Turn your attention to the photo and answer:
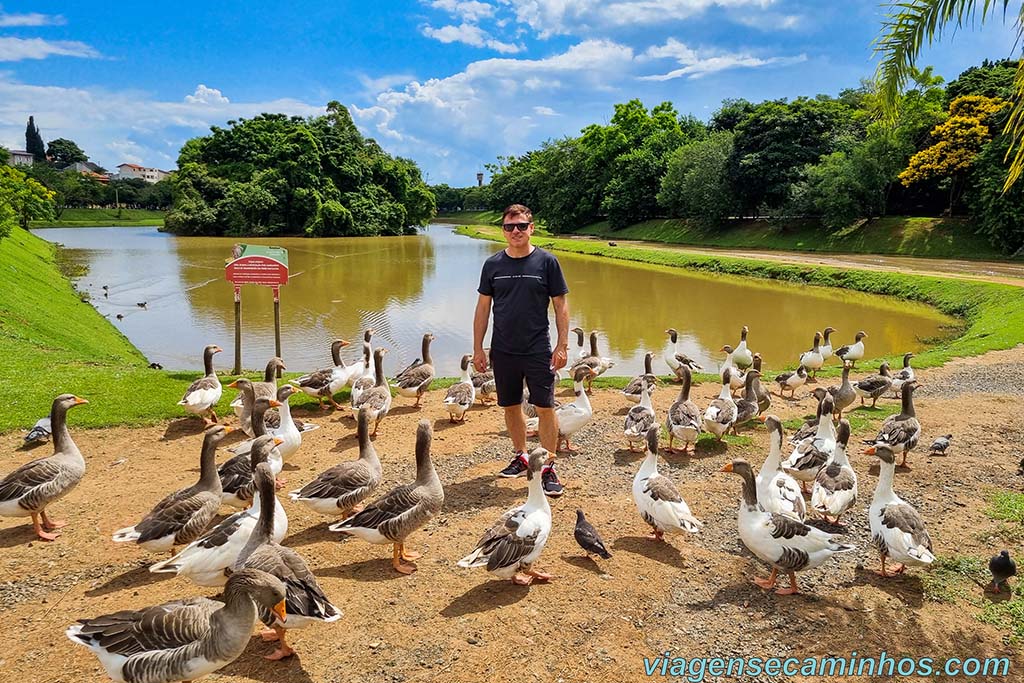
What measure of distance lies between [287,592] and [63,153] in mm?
164645

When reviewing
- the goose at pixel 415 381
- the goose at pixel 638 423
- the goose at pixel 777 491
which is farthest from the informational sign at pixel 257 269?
the goose at pixel 777 491

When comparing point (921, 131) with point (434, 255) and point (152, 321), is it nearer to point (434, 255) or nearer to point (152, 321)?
point (434, 255)

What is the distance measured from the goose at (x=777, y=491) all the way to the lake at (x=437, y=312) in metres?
10.2

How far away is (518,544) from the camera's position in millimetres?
5398

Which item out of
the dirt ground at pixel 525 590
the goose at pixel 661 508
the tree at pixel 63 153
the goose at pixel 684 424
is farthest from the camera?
the tree at pixel 63 153

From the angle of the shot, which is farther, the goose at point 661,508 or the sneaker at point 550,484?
the sneaker at point 550,484

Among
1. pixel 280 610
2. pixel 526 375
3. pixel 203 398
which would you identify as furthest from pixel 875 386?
pixel 203 398

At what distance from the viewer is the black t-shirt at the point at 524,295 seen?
6809 millimetres

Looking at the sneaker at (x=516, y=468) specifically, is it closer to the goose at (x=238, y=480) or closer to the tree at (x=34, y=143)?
the goose at (x=238, y=480)

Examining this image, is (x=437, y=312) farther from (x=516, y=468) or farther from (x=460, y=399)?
(x=516, y=468)

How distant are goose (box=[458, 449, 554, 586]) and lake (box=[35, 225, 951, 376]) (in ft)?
35.0

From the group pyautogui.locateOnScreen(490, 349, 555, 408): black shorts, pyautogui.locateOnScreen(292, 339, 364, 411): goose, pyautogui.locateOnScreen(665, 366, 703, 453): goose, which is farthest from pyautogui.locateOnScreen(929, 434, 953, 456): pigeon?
pyautogui.locateOnScreen(292, 339, 364, 411): goose

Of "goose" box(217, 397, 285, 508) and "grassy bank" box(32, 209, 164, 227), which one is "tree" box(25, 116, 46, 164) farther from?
"goose" box(217, 397, 285, 508)

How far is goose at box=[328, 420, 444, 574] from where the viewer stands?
5.68 m
